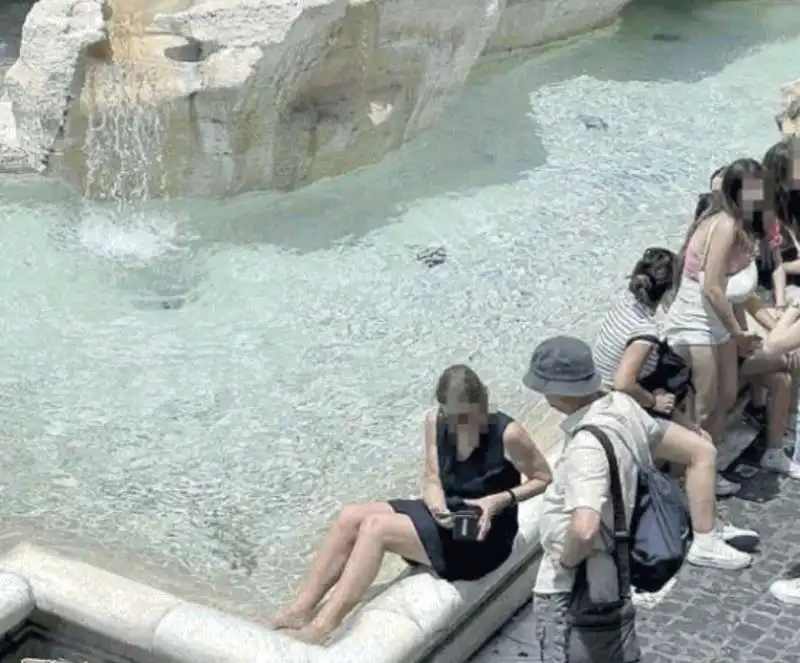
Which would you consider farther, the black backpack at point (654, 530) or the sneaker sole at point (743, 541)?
the sneaker sole at point (743, 541)

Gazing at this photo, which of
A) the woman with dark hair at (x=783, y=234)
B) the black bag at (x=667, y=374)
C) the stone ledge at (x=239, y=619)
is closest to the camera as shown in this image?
the stone ledge at (x=239, y=619)

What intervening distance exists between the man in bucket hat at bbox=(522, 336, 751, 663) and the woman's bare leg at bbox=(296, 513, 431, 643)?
67 cm

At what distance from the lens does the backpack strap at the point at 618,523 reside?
171 inches

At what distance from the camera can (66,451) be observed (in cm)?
669

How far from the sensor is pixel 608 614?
442 cm

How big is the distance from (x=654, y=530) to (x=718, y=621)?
1.06 meters

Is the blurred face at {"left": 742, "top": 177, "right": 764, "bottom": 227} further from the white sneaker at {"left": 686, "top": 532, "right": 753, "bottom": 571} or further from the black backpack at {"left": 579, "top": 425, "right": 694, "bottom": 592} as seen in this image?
the black backpack at {"left": 579, "top": 425, "right": 694, "bottom": 592}

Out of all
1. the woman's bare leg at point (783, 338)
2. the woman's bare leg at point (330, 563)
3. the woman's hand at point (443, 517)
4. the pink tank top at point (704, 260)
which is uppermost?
the pink tank top at point (704, 260)

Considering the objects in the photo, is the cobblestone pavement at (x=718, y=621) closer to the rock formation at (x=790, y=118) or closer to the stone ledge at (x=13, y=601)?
the stone ledge at (x=13, y=601)

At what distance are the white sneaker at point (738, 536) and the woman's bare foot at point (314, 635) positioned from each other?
159 centimetres

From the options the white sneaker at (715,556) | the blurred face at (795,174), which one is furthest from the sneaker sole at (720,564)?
the blurred face at (795,174)

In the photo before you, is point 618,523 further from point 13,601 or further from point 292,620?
point 13,601

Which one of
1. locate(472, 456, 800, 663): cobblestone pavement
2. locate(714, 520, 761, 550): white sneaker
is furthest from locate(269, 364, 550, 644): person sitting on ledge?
locate(714, 520, 761, 550): white sneaker

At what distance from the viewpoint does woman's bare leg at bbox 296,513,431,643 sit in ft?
16.6
